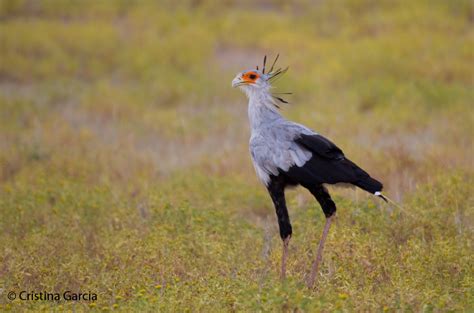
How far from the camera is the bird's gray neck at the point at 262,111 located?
5.63 m

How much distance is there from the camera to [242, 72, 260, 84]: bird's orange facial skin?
5.83 meters

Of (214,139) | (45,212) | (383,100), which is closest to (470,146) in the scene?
(383,100)


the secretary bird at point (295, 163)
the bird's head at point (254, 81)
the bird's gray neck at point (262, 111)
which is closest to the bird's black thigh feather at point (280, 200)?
the secretary bird at point (295, 163)

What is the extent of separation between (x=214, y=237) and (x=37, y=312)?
5.73ft

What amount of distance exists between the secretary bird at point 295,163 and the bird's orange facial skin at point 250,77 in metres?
0.18

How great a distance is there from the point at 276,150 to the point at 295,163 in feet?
0.54

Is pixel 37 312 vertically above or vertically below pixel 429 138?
below

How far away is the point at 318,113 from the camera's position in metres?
10.4

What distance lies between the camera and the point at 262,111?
224 inches

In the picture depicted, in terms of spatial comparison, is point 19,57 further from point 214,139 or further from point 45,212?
point 45,212

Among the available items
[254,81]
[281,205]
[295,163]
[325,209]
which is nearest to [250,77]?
[254,81]

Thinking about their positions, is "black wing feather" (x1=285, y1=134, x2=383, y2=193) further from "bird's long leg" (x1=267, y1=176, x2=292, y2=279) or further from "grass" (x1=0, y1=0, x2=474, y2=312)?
"grass" (x1=0, y1=0, x2=474, y2=312)

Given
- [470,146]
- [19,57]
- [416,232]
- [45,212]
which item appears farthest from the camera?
[19,57]

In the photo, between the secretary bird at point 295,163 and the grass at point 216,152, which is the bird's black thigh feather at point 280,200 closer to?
the secretary bird at point 295,163
